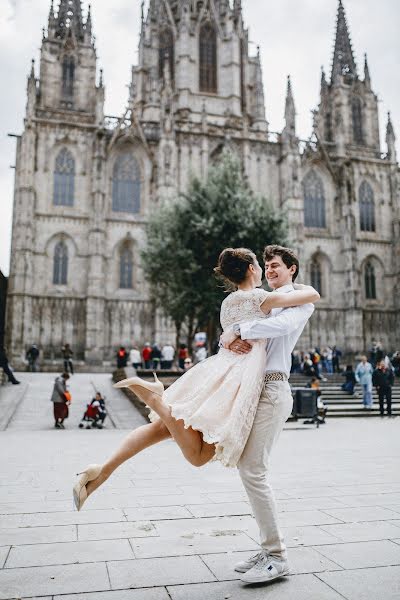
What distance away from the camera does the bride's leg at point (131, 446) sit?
2.97 m

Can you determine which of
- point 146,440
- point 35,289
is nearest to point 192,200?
point 35,289

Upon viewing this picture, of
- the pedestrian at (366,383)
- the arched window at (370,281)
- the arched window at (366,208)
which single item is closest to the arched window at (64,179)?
the arched window at (366,208)

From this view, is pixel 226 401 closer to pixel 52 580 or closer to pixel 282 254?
pixel 282 254

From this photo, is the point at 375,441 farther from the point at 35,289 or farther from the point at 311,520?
the point at 35,289

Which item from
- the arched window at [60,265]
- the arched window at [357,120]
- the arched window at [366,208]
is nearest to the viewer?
the arched window at [60,265]

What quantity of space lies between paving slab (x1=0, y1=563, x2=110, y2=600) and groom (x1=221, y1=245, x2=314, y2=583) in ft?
2.46

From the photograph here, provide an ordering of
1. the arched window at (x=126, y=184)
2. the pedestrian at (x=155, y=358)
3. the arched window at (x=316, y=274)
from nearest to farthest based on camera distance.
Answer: the pedestrian at (x=155, y=358) < the arched window at (x=126, y=184) < the arched window at (x=316, y=274)

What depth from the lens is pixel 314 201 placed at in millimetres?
39281

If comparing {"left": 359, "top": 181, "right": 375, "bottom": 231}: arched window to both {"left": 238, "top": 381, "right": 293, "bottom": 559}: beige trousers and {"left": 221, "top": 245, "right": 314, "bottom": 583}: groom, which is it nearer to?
Answer: {"left": 221, "top": 245, "right": 314, "bottom": 583}: groom

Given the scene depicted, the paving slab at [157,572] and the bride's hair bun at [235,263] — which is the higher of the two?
the bride's hair bun at [235,263]

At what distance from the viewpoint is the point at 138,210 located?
116 feet

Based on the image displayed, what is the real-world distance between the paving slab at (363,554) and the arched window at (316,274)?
117ft

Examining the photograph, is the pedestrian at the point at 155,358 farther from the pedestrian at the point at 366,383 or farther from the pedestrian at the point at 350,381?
the pedestrian at the point at 366,383

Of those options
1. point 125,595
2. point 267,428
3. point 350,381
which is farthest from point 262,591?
point 350,381
